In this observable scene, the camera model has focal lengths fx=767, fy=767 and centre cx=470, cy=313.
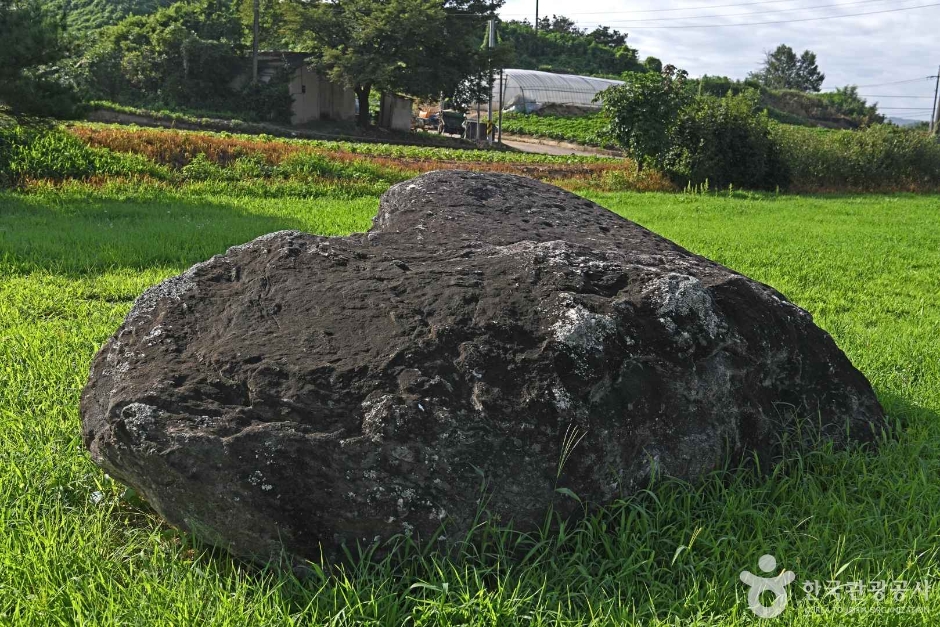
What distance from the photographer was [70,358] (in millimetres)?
4637

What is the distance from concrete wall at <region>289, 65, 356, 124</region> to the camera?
3859cm

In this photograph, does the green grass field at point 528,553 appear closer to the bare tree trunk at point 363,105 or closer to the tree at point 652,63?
the bare tree trunk at point 363,105

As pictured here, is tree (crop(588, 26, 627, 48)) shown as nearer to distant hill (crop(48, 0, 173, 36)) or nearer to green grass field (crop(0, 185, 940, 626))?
distant hill (crop(48, 0, 173, 36))

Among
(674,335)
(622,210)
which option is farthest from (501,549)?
(622,210)

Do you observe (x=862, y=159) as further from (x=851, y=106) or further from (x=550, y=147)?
(x=851, y=106)

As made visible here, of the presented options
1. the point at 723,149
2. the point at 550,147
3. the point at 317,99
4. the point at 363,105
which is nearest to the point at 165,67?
the point at 317,99

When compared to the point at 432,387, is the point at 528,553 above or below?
below

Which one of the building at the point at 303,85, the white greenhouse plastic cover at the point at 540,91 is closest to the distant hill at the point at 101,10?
the building at the point at 303,85

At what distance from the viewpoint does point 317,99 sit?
4000 cm

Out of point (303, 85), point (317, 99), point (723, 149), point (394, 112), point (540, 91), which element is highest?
point (540, 91)

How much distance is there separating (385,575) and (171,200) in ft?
36.1

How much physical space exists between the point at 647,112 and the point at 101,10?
5440 centimetres
